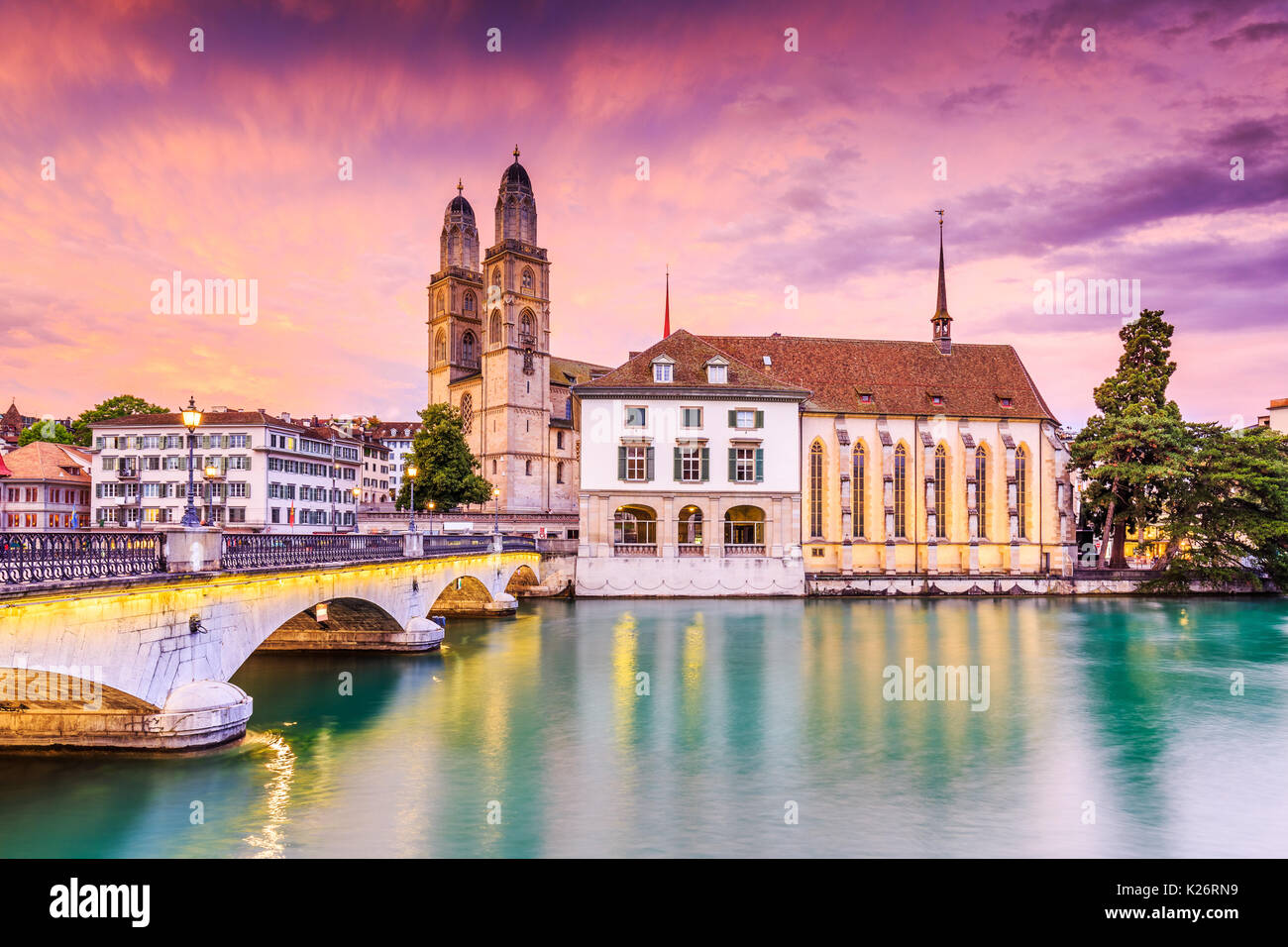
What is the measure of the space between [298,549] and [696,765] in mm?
10795

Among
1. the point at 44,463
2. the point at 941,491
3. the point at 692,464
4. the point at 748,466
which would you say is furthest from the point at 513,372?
the point at 941,491

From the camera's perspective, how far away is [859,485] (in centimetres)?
5856

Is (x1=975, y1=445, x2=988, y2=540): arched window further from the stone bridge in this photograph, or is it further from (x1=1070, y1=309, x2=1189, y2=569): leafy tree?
the stone bridge

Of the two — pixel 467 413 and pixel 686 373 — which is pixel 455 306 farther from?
pixel 686 373

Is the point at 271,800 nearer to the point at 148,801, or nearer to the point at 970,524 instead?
the point at 148,801

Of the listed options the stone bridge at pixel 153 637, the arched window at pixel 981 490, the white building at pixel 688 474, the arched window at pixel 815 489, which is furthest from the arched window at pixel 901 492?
the stone bridge at pixel 153 637

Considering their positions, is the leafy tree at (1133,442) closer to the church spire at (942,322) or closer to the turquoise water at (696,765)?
the church spire at (942,322)

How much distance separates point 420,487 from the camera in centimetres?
6644

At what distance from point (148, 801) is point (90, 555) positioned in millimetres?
4273

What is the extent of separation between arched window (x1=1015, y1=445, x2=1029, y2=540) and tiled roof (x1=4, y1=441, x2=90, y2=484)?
67095 millimetres

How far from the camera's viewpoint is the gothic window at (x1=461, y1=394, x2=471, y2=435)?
83.1 metres

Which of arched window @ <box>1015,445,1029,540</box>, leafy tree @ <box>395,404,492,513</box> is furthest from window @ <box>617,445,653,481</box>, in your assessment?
arched window @ <box>1015,445,1029,540</box>
